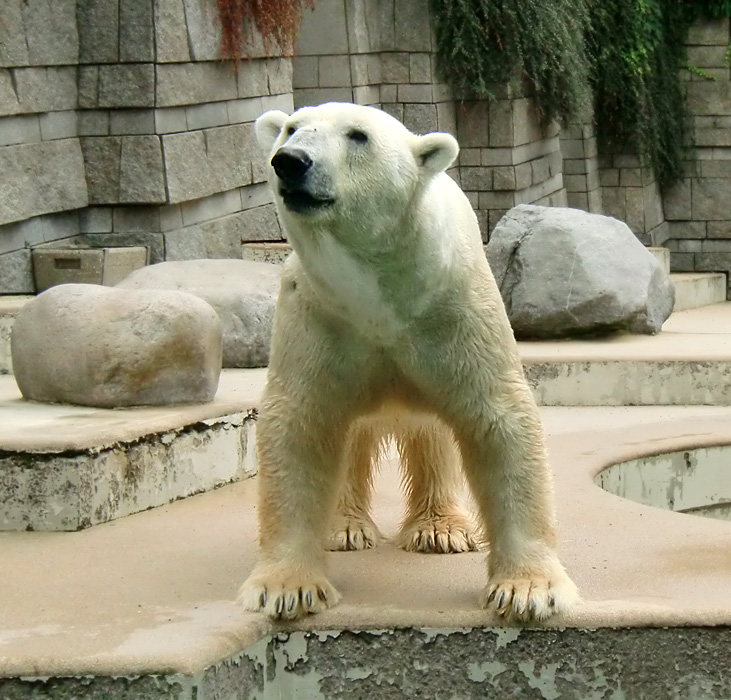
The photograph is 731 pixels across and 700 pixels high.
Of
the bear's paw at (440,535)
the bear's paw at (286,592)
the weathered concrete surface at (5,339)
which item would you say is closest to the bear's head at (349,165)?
the bear's paw at (286,592)

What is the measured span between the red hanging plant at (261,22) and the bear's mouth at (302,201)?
5.14 meters

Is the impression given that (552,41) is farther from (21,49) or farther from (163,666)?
(163,666)

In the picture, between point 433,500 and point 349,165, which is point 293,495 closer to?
point 433,500

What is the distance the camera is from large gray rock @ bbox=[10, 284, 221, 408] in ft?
14.6

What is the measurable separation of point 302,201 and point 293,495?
30.7 inches

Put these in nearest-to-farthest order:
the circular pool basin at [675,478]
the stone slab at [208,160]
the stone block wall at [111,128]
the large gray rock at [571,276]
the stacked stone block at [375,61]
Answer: the circular pool basin at [675,478] < the stone block wall at [111,128] < the large gray rock at [571,276] < the stone slab at [208,160] < the stacked stone block at [375,61]

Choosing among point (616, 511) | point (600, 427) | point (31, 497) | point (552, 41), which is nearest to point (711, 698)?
point (616, 511)

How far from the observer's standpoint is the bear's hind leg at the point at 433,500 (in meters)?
3.67

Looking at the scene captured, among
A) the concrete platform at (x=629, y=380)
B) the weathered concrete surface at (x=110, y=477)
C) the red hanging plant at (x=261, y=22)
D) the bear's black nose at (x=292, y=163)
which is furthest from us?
the red hanging plant at (x=261, y=22)

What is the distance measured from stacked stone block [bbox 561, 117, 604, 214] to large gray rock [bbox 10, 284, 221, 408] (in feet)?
25.0

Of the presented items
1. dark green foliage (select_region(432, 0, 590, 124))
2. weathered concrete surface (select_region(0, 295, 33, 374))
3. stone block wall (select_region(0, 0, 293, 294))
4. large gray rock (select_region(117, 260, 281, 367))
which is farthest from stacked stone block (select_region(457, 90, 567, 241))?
weathered concrete surface (select_region(0, 295, 33, 374))

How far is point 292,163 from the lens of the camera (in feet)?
8.63

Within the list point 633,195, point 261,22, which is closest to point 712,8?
point 633,195

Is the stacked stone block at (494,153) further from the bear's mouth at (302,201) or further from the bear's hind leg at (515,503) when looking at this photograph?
the bear's mouth at (302,201)
